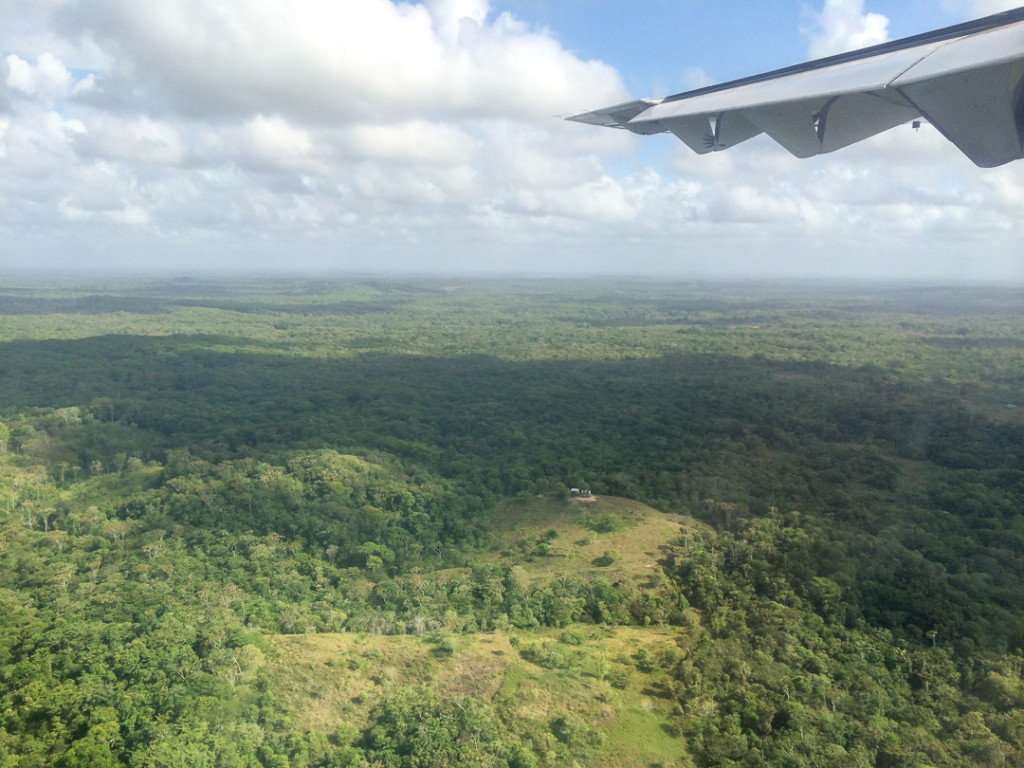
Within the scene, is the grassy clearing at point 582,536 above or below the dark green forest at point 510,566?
below

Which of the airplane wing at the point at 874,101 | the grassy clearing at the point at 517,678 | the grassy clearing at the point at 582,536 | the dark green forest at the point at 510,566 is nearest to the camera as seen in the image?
the airplane wing at the point at 874,101

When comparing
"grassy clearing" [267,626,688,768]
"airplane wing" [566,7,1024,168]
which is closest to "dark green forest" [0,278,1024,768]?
"grassy clearing" [267,626,688,768]

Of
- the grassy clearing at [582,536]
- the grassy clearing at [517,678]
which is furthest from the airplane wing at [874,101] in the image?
the grassy clearing at [582,536]

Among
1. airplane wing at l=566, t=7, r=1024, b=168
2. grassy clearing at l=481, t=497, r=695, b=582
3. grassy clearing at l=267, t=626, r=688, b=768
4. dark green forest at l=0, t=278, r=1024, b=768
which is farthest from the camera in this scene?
grassy clearing at l=481, t=497, r=695, b=582

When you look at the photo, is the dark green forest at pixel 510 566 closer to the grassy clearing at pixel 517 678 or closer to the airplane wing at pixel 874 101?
the grassy clearing at pixel 517 678

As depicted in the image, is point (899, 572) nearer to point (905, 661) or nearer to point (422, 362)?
point (905, 661)

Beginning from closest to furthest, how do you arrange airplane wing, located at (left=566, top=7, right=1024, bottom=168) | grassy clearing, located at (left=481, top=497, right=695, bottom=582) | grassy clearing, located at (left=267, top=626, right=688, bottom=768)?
airplane wing, located at (left=566, top=7, right=1024, bottom=168), grassy clearing, located at (left=267, top=626, right=688, bottom=768), grassy clearing, located at (left=481, top=497, right=695, bottom=582)

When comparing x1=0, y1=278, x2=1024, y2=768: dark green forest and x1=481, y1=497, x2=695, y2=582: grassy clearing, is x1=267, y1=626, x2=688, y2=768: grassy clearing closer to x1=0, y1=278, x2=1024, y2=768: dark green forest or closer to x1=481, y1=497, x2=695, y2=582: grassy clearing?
x1=0, y1=278, x2=1024, y2=768: dark green forest
